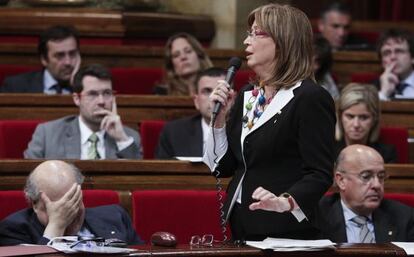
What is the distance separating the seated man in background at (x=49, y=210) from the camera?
382cm

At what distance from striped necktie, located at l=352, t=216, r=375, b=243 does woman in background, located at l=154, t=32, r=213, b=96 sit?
2.03m

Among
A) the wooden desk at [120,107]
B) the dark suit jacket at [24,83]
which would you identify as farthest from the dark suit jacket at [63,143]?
the dark suit jacket at [24,83]

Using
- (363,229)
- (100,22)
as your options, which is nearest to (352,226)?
(363,229)

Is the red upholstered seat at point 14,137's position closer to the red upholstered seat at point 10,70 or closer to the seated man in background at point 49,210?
the red upholstered seat at point 10,70

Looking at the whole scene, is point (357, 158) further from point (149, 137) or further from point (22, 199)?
point (149, 137)

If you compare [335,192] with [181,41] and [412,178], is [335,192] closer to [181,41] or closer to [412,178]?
[412,178]

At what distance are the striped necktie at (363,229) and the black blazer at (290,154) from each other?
117 centimetres

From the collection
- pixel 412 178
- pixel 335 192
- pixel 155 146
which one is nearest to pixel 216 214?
pixel 335 192

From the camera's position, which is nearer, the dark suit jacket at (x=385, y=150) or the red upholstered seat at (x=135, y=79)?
the dark suit jacket at (x=385, y=150)

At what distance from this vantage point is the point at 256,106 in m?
3.43

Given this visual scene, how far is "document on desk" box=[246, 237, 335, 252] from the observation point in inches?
126

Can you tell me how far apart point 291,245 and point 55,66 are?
134 inches

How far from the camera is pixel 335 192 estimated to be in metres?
4.65

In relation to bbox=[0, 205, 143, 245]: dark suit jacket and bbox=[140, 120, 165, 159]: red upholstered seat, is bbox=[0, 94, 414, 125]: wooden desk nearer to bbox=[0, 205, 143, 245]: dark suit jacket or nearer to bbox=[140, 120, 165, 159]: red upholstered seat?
bbox=[140, 120, 165, 159]: red upholstered seat
